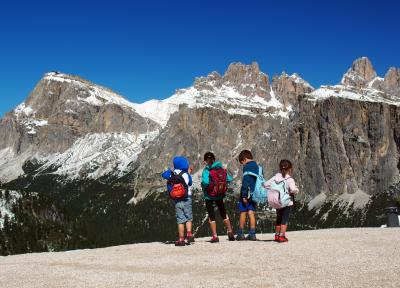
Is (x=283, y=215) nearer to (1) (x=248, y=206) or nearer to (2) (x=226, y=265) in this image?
(1) (x=248, y=206)

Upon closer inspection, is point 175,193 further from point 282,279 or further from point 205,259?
point 282,279

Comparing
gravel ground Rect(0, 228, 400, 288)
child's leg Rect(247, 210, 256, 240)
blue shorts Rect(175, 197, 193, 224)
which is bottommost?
gravel ground Rect(0, 228, 400, 288)

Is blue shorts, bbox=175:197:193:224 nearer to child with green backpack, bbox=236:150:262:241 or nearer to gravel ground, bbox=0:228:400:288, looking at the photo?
gravel ground, bbox=0:228:400:288

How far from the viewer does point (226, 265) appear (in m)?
17.2

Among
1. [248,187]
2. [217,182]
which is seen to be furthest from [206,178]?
[248,187]

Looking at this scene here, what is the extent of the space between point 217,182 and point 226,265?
226 inches

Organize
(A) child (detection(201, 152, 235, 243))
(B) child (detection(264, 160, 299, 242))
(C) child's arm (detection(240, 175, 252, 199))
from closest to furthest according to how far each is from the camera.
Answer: (B) child (detection(264, 160, 299, 242)), (C) child's arm (detection(240, 175, 252, 199)), (A) child (detection(201, 152, 235, 243))

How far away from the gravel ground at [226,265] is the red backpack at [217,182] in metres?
2.25

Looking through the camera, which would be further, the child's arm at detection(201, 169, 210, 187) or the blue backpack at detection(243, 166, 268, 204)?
the child's arm at detection(201, 169, 210, 187)

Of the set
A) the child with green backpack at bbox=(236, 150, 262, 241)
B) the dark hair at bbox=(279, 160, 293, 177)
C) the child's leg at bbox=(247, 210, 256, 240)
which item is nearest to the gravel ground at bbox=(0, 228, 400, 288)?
the child's leg at bbox=(247, 210, 256, 240)

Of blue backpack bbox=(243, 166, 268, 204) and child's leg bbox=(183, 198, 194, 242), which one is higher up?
blue backpack bbox=(243, 166, 268, 204)

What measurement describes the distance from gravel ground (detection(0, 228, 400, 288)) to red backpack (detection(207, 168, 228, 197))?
2.25 metres

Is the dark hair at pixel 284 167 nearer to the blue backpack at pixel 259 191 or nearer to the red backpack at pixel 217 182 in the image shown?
the blue backpack at pixel 259 191

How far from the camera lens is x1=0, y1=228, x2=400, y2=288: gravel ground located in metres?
14.8
